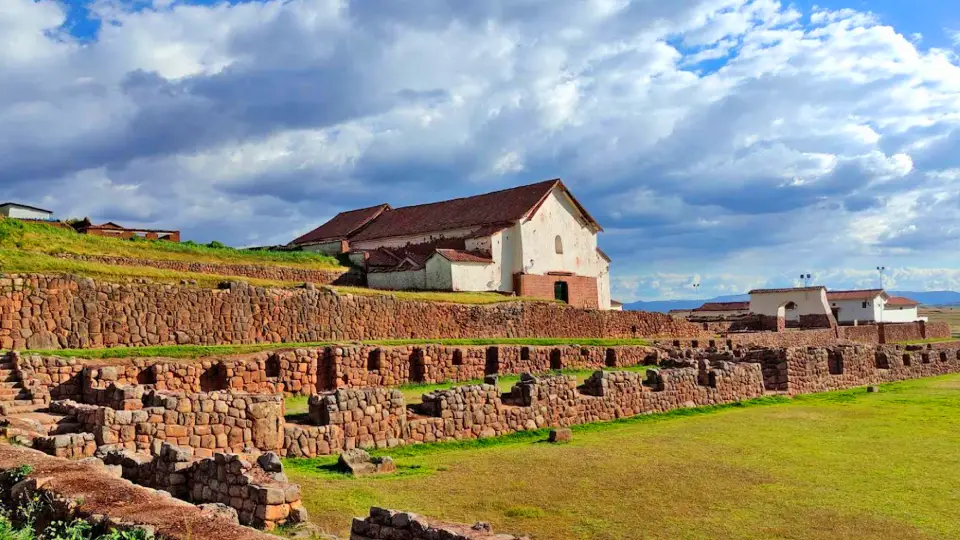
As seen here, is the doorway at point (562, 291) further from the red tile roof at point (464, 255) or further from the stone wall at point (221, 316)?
the stone wall at point (221, 316)

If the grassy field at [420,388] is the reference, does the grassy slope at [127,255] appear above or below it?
above

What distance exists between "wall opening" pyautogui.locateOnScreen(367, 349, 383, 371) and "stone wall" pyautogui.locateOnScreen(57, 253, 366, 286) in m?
11.6

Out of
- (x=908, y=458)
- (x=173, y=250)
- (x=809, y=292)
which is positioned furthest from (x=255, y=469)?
(x=809, y=292)

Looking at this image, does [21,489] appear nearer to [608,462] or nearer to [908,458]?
[608,462]

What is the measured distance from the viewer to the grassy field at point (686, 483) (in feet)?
29.7

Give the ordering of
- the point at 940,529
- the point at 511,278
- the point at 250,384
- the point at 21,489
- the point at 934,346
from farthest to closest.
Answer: the point at 511,278 → the point at 934,346 → the point at 250,384 → the point at 940,529 → the point at 21,489

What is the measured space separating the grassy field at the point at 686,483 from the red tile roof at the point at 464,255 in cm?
2164

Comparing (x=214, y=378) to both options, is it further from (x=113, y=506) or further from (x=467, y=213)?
(x=467, y=213)

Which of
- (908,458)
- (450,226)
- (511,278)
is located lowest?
(908,458)

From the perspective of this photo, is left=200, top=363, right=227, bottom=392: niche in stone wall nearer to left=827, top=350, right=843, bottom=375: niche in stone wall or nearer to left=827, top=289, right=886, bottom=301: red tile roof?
left=827, top=350, right=843, bottom=375: niche in stone wall

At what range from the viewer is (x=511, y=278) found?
139ft

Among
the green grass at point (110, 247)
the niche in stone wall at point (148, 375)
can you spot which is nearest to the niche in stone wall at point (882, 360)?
the niche in stone wall at point (148, 375)

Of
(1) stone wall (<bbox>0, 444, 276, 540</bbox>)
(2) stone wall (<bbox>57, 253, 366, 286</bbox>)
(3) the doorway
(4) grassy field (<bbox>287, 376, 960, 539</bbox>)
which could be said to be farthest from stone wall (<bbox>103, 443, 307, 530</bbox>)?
(3) the doorway

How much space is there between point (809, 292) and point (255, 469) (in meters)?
53.8
